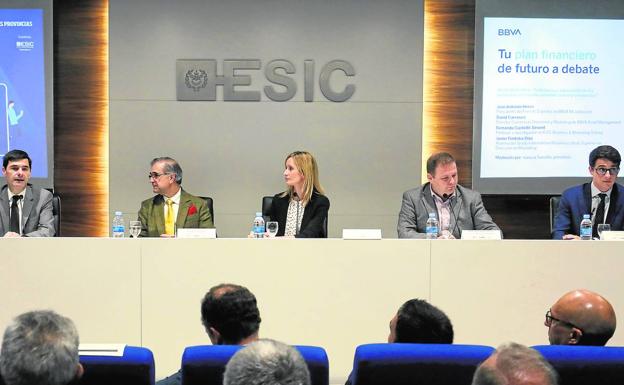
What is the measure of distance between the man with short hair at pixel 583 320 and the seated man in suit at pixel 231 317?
1040mm

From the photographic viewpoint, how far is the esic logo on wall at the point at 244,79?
653 cm

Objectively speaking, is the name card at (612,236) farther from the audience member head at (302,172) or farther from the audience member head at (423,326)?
the audience member head at (423,326)

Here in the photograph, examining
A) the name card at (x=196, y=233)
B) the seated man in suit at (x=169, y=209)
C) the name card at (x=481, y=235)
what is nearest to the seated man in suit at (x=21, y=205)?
the seated man in suit at (x=169, y=209)

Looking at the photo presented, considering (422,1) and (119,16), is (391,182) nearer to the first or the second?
(422,1)

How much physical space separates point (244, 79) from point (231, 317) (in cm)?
412

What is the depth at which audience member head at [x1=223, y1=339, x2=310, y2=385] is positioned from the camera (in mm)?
1737

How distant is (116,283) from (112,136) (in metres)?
2.49

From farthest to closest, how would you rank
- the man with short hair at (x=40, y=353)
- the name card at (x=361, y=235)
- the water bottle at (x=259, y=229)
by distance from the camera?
the water bottle at (x=259, y=229), the name card at (x=361, y=235), the man with short hair at (x=40, y=353)

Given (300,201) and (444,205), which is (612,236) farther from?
(300,201)

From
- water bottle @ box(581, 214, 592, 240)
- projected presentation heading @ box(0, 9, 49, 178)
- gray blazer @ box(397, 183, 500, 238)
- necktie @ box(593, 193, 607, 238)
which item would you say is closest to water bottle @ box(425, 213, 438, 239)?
gray blazer @ box(397, 183, 500, 238)

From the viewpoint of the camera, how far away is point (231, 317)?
264 cm

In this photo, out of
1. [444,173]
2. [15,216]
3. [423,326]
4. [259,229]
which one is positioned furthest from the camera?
[15,216]

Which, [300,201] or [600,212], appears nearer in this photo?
[600,212]

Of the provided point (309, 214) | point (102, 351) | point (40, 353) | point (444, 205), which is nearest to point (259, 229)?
point (309, 214)
